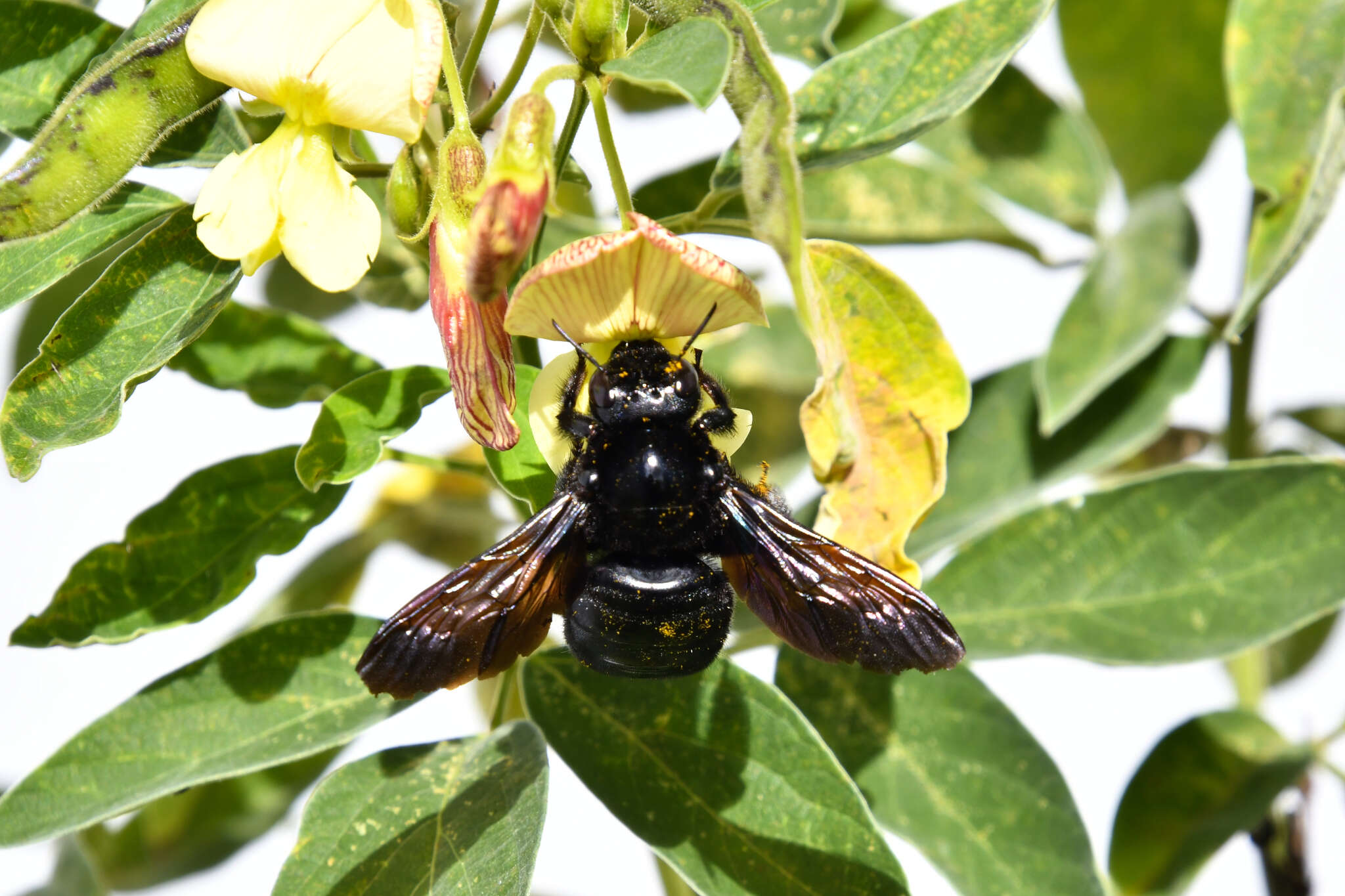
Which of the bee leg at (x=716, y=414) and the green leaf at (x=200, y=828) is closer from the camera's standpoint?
the bee leg at (x=716, y=414)

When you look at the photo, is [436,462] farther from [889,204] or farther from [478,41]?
[889,204]

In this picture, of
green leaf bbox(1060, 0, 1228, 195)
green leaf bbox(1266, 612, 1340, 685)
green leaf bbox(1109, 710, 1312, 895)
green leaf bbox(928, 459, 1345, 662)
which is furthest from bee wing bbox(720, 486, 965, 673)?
green leaf bbox(1266, 612, 1340, 685)

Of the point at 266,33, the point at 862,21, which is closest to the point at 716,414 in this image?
the point at 266,33

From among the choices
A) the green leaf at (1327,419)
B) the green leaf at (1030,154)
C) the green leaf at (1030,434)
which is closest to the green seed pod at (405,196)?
the green leaf at (1030,434)

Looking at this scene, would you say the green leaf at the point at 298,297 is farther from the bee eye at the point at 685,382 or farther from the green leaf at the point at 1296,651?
the green leaf at the point at 1296,651

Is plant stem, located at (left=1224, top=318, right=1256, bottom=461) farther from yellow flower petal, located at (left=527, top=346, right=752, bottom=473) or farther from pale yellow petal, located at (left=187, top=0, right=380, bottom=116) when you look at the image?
pale yellow petal, located at (left=187, top=0, right=380, bottom=116)
